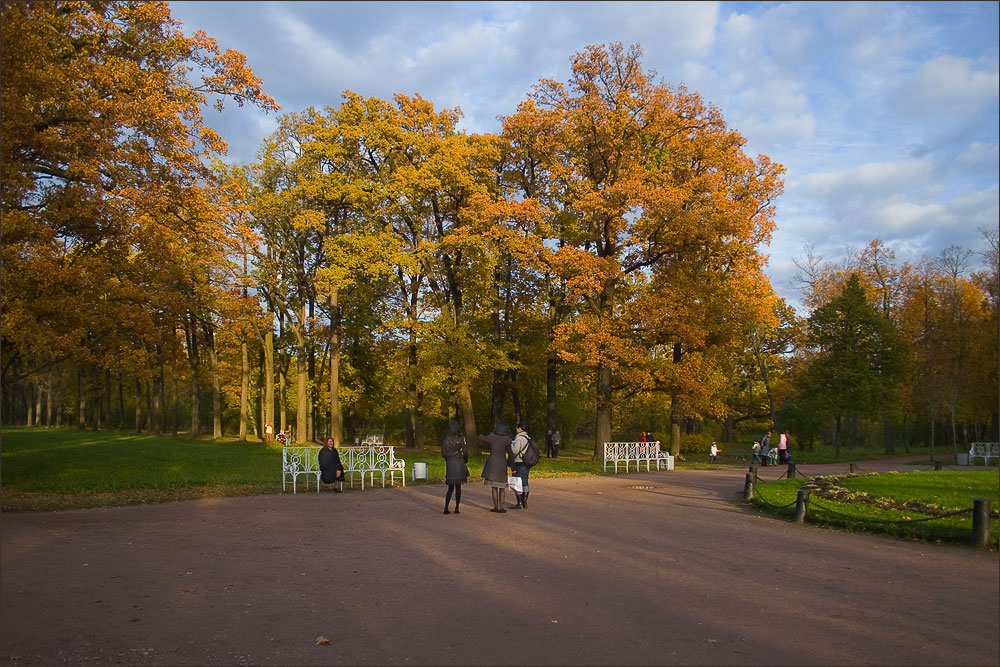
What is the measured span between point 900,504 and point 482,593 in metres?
10.5

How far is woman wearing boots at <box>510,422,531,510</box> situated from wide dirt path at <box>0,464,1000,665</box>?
1.95 metres

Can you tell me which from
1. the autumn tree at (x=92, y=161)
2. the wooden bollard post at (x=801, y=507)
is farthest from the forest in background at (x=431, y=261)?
the wooden bollard post at (x=801, y=507)

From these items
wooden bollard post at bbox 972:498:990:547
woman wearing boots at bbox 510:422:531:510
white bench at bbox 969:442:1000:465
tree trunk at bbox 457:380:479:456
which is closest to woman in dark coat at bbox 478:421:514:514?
woman wearing boots at bbox 510:422:531:510

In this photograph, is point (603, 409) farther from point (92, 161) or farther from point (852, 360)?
point (92, 161)

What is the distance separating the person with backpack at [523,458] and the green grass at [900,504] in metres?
4.91

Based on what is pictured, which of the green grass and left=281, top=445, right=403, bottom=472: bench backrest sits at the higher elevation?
left=281, top=445, right=403, bottom=472: bench backrest

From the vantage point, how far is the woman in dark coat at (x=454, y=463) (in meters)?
13.7

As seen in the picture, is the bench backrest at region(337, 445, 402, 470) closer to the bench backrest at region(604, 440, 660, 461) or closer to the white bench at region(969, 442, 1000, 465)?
the bench backrest at region(604, 440, 660, 461)

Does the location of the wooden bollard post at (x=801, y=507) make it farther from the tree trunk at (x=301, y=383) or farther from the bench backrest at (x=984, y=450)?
the bench backrest at (x=984, y=450)

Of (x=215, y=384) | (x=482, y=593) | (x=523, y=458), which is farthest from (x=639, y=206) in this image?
(x=215, y=384)

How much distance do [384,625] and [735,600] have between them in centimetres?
346

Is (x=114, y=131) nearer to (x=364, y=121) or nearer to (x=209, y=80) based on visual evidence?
(x=209, y=80)

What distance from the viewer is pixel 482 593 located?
7285 mm

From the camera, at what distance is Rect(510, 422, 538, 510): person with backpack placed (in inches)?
583
